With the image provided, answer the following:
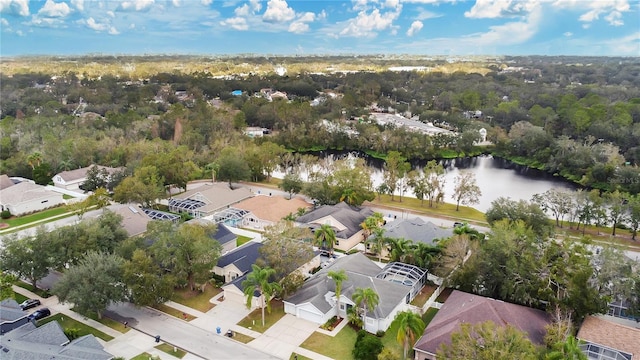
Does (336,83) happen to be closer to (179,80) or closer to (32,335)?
(179,80)

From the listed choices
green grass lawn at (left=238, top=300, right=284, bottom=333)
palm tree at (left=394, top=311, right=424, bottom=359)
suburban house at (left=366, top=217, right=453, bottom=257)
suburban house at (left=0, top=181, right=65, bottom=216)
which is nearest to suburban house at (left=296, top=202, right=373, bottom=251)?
suburban house at (left=366, top=217, right=453, bottom=257)

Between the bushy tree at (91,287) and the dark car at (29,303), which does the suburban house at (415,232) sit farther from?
the dark car at (29,303)

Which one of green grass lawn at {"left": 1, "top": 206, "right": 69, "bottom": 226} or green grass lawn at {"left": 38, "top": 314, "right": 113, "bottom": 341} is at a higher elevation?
green grass lawn at {"left": 38, "top": 314, "right": 113, "bottom": 341}

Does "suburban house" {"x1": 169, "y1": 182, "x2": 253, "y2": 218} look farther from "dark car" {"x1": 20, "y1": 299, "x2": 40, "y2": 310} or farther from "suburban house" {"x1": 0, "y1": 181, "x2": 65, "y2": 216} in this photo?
"dark car" {"x1": 20, "y1": 299, "x2": 40, "y2": 310}

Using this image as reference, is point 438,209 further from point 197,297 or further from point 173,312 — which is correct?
point 173,312

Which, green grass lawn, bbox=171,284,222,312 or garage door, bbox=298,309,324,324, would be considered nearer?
garage door, bbox=298,309,324,324

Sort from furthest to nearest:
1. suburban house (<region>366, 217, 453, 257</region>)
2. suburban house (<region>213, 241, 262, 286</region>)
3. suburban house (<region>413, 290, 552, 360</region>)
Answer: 1. suburban house (<region>366, 217, 453, 257</region>)
2. suburban house (<region>213, 241, 262, 286</region>)
3. suburban house (<region>413, 290, 552, 360</region>)

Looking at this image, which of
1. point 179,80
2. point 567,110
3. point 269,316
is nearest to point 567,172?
point 567,110
